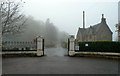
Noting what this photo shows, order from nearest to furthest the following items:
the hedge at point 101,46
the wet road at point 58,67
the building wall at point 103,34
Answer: the wet road at point 58,67
the hedge at point 101,46
the building wall at point 103,34

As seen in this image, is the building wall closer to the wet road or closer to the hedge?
the hedge

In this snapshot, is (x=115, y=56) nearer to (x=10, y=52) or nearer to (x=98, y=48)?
(x=98, y=48)

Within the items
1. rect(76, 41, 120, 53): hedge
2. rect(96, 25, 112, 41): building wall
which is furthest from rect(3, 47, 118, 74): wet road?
rect(96, 25, 112, 41): building wall

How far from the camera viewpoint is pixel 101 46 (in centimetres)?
958

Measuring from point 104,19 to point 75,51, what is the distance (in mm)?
23719

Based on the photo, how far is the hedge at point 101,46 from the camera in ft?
30.2

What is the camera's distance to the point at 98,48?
9656 millimetres

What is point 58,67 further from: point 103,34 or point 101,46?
point 103,34

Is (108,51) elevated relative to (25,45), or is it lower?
lower

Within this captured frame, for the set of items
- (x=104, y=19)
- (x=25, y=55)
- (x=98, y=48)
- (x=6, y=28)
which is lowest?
(x=25, y=55)

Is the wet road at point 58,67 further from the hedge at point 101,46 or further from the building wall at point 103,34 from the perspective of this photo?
the building wall at point 103,34

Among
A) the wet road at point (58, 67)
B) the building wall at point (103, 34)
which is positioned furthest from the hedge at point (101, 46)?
the building wall at point (103, 34)

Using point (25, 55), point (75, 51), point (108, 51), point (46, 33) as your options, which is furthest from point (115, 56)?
point (46, 33)

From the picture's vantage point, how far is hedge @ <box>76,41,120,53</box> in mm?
9190
